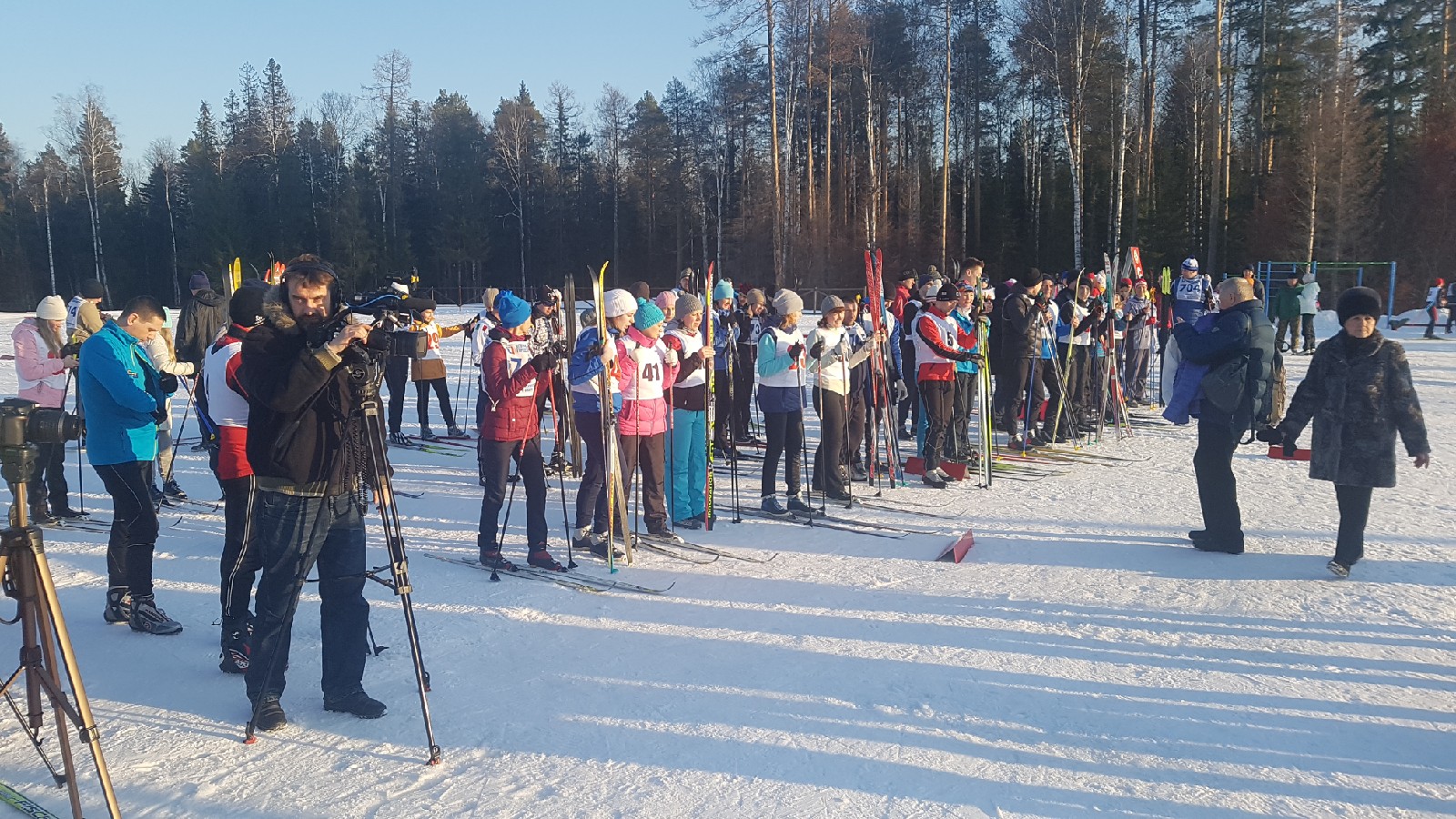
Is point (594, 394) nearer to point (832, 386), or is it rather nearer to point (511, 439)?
point (511, 439)

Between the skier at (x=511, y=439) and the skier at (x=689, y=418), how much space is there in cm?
124

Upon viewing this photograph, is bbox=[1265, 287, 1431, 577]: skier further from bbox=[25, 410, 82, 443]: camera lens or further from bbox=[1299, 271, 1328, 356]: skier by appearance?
bbox=[1299, 271, 1328, 356]: skier

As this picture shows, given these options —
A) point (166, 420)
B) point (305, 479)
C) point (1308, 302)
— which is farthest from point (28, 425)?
point (1308, 302)

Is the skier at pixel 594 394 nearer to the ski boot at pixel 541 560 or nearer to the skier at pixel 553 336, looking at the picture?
the ski boot at pixel 541 560


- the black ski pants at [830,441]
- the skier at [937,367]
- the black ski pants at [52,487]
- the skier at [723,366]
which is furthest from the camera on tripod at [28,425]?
the skier at [937,367]

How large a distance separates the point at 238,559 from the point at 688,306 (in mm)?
3679

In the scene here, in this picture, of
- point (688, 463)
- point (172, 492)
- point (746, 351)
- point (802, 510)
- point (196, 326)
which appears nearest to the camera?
point (688, 463)

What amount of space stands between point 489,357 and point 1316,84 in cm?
3798

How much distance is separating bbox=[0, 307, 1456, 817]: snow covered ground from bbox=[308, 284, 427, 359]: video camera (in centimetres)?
160

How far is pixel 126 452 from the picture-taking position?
505 cm

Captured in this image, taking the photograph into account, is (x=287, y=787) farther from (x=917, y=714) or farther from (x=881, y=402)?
(x=881, y=402)

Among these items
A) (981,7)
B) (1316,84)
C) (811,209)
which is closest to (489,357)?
(811,209)

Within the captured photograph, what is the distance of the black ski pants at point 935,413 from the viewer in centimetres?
871

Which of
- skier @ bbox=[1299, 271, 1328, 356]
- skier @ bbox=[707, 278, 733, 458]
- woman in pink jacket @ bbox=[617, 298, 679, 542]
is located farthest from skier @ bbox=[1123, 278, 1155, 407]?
woman in pink jacket @ bbox=[617, 298, 679, 542]
